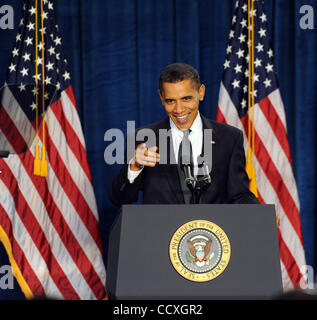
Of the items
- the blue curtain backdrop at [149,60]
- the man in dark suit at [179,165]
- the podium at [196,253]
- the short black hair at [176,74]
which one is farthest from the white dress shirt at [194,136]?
the blue curtain backdrop at [149,60]

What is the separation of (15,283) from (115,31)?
2.11m

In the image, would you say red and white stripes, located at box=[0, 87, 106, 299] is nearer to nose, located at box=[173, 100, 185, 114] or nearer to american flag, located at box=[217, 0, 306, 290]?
american flag, located at box=[217, 0, 306, 290]

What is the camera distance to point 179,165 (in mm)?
2383

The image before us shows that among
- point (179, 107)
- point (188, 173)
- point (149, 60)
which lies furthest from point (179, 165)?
point (149, 60)

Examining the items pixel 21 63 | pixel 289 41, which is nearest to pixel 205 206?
pixel 21 63

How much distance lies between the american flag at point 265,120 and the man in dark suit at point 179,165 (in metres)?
1.49

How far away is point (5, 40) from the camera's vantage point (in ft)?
14.8

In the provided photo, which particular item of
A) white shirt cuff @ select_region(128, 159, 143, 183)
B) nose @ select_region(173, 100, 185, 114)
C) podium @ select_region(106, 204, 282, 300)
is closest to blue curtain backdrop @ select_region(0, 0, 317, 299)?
nose @ select_region(173, 100, 185, 114)

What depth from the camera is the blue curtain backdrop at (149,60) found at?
441cm

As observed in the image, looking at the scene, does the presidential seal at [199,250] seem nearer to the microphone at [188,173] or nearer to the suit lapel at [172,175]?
the microphone at [188,173]

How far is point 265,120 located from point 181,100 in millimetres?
1737

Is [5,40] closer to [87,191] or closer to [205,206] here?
[87,191]

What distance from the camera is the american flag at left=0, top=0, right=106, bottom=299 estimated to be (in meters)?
4.04

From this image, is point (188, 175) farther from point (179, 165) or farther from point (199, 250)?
point (179, 165)
